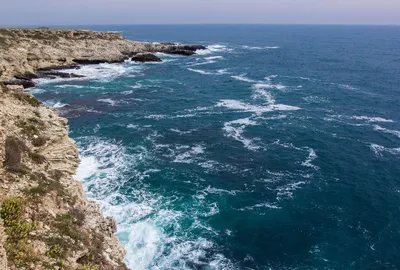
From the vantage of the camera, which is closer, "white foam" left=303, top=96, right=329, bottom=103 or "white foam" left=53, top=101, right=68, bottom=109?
"white foam" left=53, top=101, right=68, bottom=109

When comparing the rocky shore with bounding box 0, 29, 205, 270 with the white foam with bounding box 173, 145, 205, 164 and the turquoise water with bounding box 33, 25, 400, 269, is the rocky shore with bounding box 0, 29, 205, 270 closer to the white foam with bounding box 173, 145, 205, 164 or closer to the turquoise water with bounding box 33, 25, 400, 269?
the turquoise water with bounding box 33, 25, 400, 269

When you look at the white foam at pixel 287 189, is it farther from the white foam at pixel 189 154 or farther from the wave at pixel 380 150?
the wave at pixel 380 150

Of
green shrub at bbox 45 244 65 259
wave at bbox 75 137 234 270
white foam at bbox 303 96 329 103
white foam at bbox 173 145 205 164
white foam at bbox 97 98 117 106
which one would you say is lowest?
wave at bbox 75 137 234 270

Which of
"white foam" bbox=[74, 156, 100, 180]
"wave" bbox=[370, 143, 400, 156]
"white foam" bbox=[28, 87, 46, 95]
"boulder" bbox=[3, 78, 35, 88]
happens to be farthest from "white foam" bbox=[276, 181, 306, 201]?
"boulder" bbox=[3, 78, 35, 88]

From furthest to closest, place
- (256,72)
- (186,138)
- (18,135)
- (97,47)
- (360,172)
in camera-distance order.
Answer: (97,47) → (256,72) → (186,138) → (360,172) → (18,135)

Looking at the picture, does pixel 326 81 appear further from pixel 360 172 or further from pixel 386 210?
pixel 386 210

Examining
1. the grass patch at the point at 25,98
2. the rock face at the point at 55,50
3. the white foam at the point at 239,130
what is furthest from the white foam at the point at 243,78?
the grass patch at the point at 25,98

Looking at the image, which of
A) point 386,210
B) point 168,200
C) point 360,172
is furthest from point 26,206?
point 360,172
